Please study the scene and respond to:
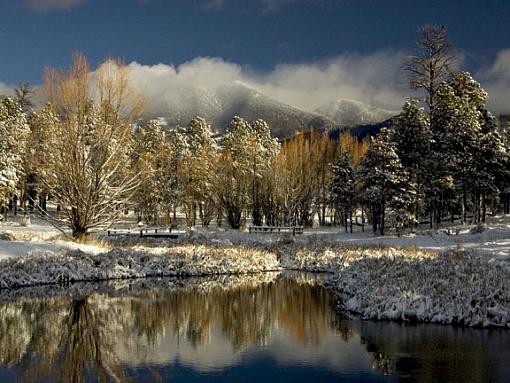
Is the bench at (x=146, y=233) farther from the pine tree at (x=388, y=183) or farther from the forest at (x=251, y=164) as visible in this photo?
the pine tree at (x=388, y=183)

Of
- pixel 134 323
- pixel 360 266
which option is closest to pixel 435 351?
pixel 134 323

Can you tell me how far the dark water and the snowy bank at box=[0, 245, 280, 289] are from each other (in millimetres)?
2474

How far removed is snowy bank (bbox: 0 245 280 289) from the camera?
19.9m

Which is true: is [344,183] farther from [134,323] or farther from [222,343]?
[222,343]

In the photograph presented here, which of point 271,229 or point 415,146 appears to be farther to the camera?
point 271,229

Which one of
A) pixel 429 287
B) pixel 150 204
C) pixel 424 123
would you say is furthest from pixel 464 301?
pixel 150 204

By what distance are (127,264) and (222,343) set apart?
477 inches

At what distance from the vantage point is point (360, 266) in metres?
20.5

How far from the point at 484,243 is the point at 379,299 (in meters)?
16.2

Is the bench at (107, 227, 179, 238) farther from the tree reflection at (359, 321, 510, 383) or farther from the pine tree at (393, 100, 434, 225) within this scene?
the tree reflection at (359, 321, 510, 383)

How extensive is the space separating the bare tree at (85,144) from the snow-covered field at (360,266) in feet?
6.99

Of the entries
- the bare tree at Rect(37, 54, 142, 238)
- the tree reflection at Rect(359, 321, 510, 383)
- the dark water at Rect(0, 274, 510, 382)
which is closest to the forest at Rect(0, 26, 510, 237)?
the bare tree at Rect(37, 54, 142, 238)

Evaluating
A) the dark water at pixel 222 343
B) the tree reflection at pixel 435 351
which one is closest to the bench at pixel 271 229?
the dark water at pixel 222 343

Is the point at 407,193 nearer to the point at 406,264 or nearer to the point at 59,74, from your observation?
the point at 406,264
